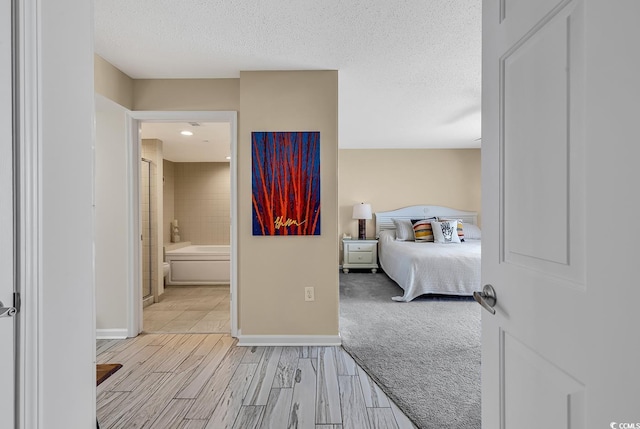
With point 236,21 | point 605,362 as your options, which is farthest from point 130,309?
point 605,362

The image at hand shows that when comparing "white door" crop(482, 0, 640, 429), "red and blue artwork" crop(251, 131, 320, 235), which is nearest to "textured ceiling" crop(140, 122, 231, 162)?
"red and blue artwork" crop(251, 131, 320, 235)

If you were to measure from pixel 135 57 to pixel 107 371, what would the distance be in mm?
2421

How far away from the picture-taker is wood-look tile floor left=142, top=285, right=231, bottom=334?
3.22 metres

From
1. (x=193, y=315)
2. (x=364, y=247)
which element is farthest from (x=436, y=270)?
(x=193, y=315)

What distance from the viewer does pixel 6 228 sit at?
31.3 inches

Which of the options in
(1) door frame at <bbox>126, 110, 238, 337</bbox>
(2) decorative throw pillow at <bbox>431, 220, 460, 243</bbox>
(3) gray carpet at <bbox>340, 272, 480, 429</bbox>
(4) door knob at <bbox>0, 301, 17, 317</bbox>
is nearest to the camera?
(4) door knob at <bbox>0, 301, 17, 317</bbox>

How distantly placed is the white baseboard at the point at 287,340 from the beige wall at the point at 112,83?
2.33m

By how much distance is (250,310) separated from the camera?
9.10ft

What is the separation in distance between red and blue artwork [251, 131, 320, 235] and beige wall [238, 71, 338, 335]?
6cm

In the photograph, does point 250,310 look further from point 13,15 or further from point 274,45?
point 13,15

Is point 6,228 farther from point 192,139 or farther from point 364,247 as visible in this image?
point 364,247

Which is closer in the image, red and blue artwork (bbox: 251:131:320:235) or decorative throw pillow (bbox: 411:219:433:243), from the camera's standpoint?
red and blue artwork (bbox: 251:131:320:235)

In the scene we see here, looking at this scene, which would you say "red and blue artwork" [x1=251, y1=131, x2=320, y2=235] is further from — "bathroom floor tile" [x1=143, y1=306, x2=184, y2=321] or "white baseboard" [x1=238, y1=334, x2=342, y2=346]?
"bathroom floor tile" [x1=143, y1=306, x2=184, y2=321]
